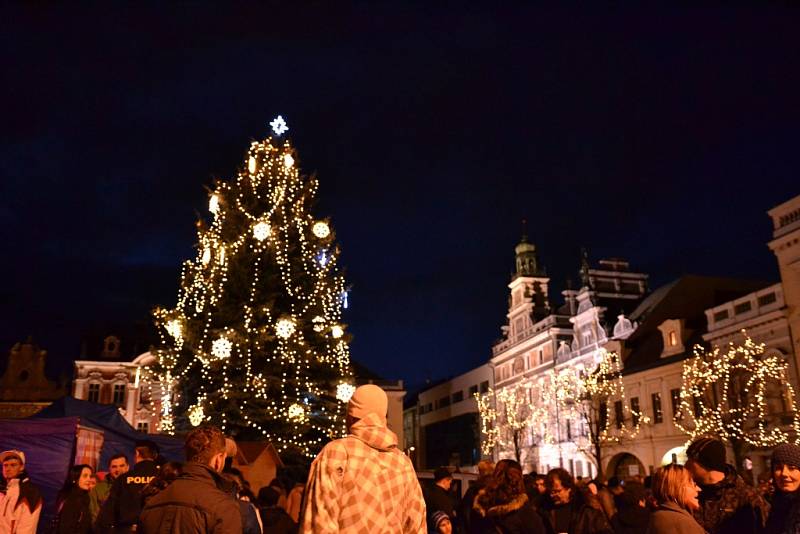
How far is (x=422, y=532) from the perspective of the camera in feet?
13.9

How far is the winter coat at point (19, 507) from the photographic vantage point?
726 centimetres

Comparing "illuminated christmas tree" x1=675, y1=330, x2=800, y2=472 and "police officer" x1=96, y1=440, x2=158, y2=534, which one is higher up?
"illuminated christmas tree" x1=675, y1=330, x2=800, y2=472

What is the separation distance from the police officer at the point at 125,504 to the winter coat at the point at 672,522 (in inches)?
191

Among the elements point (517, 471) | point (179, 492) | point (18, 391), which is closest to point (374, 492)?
point (179, 492)

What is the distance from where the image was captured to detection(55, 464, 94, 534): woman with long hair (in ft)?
25.0

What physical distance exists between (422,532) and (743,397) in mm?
32055

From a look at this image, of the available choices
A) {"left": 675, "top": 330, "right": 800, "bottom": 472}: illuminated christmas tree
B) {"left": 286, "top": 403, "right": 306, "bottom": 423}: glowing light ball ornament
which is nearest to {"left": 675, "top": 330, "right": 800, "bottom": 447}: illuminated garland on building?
{"left": 675, "top": 330, "right": 800, "bottom": 472}: illuminated christmas tree

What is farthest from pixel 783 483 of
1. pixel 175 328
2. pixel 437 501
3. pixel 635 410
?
pixel 635 410

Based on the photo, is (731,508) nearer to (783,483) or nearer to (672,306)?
(783,483)

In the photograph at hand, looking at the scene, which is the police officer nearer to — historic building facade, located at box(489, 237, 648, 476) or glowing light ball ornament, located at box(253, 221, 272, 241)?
glowing light ball ornament, located at box(253, 221, 272, 241)

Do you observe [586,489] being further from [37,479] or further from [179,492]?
[37,479]

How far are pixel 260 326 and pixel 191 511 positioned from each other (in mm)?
15739

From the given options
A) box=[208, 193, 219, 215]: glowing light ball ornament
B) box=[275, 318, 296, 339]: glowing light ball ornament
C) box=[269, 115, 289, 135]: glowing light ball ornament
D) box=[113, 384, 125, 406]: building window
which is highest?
box=[269, 115, 289, 135]: glowing light ball ornament

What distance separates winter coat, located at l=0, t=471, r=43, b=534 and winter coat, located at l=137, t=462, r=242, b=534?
14.1ft
